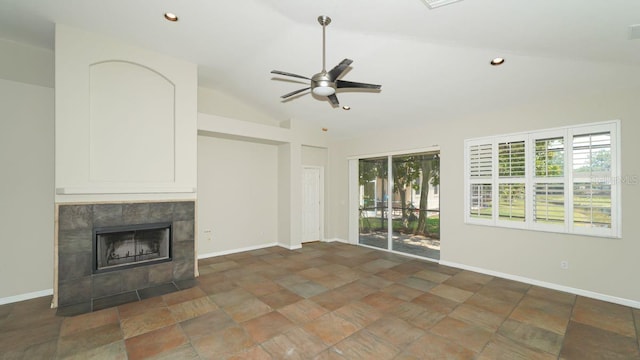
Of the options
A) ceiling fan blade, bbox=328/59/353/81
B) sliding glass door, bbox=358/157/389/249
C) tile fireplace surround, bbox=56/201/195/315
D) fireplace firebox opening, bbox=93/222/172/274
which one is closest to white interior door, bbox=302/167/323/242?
sliding glass door, bbox=358/157/389/249

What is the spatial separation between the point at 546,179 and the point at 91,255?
22.0ft

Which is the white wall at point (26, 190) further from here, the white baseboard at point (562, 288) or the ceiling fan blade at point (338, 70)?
the white baseboard at point (562, 288)

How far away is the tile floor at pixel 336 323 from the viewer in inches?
101

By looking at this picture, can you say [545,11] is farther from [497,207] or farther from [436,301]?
[436,301]

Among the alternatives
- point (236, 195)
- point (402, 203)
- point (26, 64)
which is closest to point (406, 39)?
point (402, 203)

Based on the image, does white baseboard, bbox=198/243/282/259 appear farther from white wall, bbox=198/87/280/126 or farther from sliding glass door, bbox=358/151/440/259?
white wall, bbox=198/87/280/126

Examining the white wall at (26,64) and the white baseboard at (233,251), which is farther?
the white baseboard at (233,251)

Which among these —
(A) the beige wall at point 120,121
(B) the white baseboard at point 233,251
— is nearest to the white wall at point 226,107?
(A) the beige wall at point 120,121

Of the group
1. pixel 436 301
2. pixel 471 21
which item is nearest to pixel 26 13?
pixel 471 21

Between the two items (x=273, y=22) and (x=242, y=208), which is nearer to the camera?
(x=273, y=22)

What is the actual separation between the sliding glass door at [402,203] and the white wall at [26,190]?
6.02 meters

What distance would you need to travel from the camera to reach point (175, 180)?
4.28m

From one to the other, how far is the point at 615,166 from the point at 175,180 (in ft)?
20.8

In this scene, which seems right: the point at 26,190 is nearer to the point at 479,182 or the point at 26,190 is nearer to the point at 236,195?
the point at 236,195
